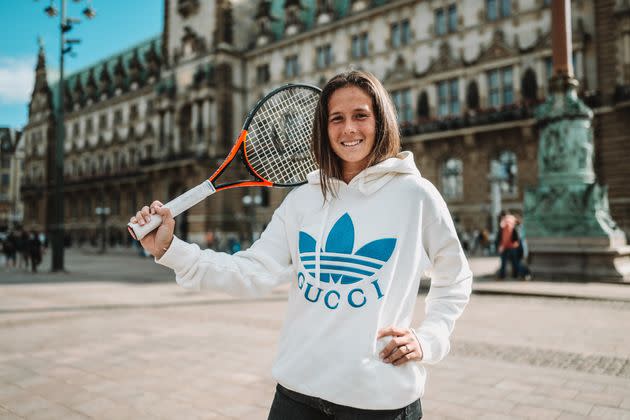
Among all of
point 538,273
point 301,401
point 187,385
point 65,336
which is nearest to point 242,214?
point 538,273

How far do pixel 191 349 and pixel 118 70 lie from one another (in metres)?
67.1

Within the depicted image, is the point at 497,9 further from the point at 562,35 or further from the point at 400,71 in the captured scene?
the point at 562,35

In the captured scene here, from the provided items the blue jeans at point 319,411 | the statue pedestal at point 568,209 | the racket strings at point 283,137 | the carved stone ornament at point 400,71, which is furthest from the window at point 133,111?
the blue jeans at point 319,411

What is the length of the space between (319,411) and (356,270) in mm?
584

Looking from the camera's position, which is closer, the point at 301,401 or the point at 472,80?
the point at 301,401

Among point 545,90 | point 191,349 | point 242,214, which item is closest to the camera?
point 191,349

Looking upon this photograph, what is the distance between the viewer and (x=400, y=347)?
1813 mm

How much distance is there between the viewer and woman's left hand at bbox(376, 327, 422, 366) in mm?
1812

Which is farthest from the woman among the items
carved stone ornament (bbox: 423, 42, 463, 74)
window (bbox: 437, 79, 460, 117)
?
carved stone ornament (bbox: 423, 42, 463, 74)

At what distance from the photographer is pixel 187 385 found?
16.3 ft

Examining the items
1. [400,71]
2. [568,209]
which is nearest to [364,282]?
[568,209]

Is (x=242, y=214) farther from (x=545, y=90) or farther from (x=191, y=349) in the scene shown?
(x=191, y=349)

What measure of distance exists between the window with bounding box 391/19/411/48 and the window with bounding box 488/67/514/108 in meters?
6.71

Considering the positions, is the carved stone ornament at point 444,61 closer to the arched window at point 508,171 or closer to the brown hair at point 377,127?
the arched window at point 508,171
